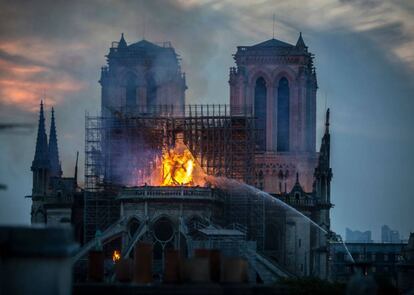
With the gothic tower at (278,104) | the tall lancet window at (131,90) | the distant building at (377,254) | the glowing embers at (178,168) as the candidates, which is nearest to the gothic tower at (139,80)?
the tall lancet window at (131,90)

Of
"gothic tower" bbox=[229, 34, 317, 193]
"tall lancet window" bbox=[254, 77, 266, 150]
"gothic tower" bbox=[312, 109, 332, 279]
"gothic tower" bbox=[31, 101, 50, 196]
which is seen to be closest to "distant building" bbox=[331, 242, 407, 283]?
"gothic tower" bbox=[229, 34, 317, 193]

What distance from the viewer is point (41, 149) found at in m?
118

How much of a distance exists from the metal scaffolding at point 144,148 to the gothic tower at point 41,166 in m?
6.47

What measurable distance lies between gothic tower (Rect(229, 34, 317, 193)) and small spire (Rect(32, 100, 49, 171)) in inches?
551

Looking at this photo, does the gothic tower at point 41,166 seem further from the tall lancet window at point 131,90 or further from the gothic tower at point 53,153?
the tall lancet window at point 131,90

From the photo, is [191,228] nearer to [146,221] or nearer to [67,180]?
[146,221]

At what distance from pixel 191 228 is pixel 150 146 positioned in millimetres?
10870

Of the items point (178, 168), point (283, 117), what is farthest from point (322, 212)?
point (178, 168)

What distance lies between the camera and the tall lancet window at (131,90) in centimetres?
11619

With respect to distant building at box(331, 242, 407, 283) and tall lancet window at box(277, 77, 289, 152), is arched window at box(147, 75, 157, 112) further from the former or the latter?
distant building at box(331, 242, 407, 283)

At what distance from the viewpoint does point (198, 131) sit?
109 meters

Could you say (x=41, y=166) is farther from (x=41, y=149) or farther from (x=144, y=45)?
(x=144, y=45)

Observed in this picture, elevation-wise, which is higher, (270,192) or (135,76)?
(135,76)

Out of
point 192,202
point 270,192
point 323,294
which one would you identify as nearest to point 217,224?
point 192,202
